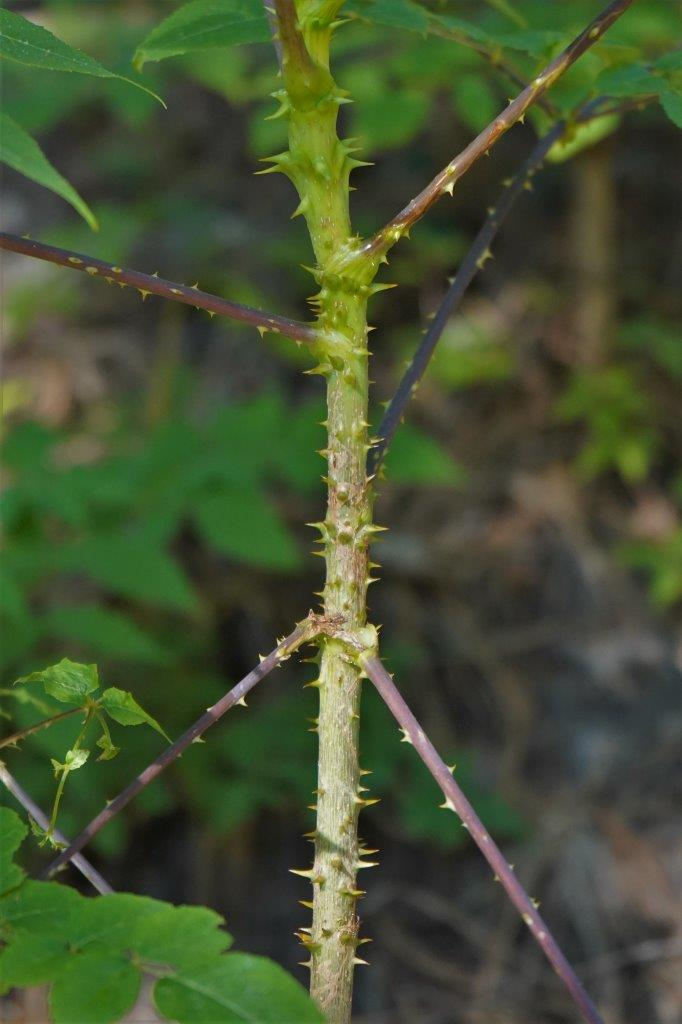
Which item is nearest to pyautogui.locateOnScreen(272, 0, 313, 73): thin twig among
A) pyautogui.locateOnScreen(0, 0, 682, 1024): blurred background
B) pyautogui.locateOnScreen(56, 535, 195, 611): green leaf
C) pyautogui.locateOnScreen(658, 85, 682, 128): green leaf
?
pyautogui.locateOnScreen(658, 85, 682, 128): green leaf

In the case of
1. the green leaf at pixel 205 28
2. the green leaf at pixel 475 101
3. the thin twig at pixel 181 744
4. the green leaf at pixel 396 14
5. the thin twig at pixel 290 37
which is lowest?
the thin twig at pixel 181 744

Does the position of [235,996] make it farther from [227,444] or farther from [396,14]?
[227,444]

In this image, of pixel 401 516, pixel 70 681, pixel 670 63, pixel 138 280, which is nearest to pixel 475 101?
pixel 670 63

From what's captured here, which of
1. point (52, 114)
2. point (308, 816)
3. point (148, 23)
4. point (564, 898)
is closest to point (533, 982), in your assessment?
point (564, 898)

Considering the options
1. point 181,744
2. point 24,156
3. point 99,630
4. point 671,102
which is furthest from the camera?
point 99,630

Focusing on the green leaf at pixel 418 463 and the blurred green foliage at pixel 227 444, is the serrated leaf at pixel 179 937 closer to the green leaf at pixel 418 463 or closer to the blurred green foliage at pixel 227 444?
the blurred green foliage at pixel 227 444

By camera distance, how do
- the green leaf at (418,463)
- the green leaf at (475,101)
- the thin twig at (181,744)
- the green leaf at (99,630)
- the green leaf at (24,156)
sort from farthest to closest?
1. the green leaf at (418,463)
2. the green leaf at (99,630)
3. the green leaf at (475,101)
4. the thin twig at (181,744)
5. the green leaf at (24,156)

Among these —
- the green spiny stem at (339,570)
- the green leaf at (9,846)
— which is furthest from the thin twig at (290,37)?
the green leaf at (9,846)
